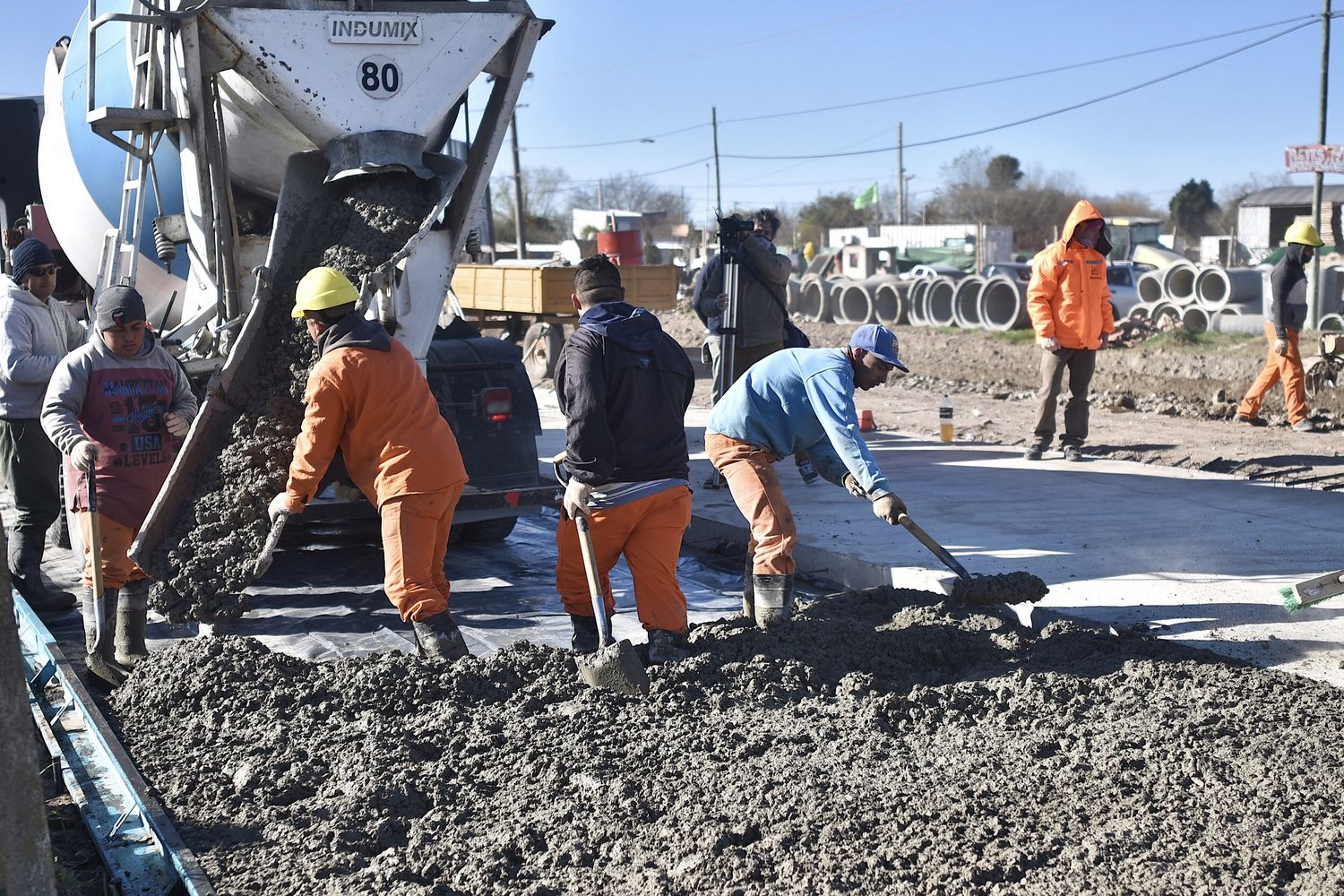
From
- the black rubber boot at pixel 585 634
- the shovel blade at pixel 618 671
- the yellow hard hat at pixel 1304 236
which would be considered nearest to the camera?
the shovel blade at pixel 618 671

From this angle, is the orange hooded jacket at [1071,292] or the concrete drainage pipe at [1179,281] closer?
the orange hooded jacket at [1071,292]

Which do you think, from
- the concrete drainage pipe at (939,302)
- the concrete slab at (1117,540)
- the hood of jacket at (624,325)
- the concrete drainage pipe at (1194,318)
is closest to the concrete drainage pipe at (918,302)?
the concrete drainage pipe at (939,302)

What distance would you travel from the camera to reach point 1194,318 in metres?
22.6

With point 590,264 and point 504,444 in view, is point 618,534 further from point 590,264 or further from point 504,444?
point 504,444

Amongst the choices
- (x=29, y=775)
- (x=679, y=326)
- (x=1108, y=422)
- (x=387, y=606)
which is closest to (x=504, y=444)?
(x=387, y=606)

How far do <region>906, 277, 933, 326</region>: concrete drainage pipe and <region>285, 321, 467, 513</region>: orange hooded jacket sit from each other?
21.4 m

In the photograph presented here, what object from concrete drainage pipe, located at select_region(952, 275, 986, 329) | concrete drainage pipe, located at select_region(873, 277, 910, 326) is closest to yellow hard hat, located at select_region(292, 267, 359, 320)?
concrete drainage pipe, located at select_region(952, 275, 986, 329)

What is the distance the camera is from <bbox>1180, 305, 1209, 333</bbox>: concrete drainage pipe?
881 inches

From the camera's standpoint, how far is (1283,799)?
3717 millimetres

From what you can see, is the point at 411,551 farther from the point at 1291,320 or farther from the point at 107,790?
the point at 1291,320

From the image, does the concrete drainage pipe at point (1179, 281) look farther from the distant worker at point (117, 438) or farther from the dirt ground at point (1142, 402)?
the distant worker at point (117, 438)

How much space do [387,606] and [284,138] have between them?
8.06 feet

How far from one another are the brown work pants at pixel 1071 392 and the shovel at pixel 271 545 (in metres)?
6.16

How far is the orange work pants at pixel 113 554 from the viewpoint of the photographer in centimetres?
573
